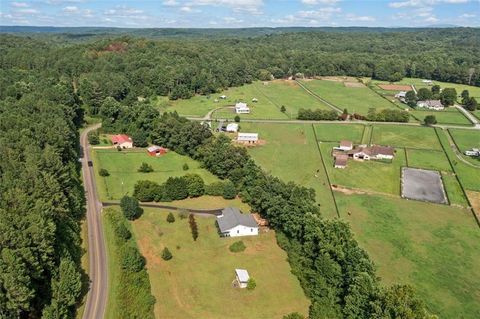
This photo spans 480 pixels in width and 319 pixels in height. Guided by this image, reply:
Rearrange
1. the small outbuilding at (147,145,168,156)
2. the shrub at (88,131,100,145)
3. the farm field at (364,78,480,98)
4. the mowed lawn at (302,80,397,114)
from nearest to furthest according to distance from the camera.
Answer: the small outbuilding at (147,145,168,156) → the shrub at (88,131,100,145) → the mowed lawn at (302,80,397,114) → the farm field at (364,78,480,98)

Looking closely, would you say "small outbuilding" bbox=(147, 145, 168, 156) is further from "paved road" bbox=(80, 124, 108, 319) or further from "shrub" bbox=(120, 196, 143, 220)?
"shrub" bbox=(120, 196, 143, 220)

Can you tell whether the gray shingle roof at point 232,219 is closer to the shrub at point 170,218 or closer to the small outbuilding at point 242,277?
the shrub at point 170,218

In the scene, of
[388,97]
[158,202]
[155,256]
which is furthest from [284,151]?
[388,97]

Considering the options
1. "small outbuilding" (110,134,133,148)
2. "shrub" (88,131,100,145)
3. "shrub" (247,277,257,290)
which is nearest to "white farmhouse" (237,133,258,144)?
"small outbuilding" (110,134,133,148)

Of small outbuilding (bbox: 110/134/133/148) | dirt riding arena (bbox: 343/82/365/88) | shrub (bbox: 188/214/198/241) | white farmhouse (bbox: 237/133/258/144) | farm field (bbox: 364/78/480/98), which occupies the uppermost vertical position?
farm field (bbox: 364/78/480/98)

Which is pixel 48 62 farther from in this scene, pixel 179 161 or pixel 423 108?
pixel 423 108

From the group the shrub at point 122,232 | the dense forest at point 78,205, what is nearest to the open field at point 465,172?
the dense forest at point 78,205

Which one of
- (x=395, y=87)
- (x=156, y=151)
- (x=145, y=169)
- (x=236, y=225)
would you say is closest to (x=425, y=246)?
(x=236, y=225)
